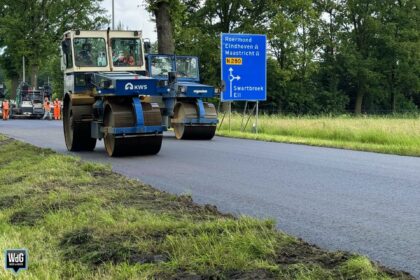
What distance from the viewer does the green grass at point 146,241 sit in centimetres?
438

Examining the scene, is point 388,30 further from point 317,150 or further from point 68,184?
point 68,184

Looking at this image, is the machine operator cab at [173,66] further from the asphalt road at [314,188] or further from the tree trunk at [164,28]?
the asphalt road at [314,188]

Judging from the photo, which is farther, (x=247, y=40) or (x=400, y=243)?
(x=247, y=40)

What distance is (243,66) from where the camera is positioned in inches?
900

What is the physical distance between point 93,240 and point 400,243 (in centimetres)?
282

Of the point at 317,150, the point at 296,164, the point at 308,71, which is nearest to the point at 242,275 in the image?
the point at 296,164

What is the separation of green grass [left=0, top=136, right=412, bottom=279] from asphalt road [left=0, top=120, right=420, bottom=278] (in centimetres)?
62

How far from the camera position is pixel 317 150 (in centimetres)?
1486

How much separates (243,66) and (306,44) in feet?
135

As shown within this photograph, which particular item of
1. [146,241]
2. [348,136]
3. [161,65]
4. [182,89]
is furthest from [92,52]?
[146,241]

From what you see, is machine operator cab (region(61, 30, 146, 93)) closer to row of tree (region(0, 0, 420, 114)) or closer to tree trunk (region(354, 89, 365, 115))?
row of tree (region(0, 0, 420, 114))

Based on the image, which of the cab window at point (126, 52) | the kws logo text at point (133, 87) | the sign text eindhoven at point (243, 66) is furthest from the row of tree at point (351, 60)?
the kws logo text at point (133, 87)

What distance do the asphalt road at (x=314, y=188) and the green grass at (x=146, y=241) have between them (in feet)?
2.03

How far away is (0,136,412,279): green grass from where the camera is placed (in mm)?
4375
